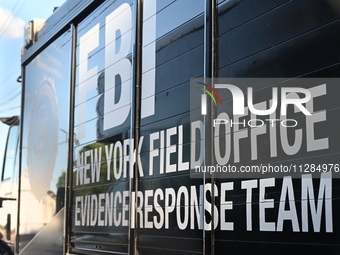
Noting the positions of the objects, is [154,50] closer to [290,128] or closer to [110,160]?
[110,160]

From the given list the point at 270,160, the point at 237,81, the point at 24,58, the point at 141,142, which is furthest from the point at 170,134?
the point at 24,58

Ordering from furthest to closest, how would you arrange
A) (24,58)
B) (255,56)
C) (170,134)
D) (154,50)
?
(24,58) < (154,50) < (170,134) < (255,56)

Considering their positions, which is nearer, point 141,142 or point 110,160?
point 141,142

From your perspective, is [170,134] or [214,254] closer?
[214,254]

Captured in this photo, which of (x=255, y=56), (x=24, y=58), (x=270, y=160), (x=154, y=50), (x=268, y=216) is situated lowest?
(x=268, y=216)

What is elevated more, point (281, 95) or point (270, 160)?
point (281, 95)

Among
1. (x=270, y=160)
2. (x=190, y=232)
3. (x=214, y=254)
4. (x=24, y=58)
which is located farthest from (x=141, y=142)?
(x=24, y=58)

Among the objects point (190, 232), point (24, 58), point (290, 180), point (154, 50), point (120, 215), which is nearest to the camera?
point (290, 180)

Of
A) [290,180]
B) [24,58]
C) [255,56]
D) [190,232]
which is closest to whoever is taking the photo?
[290,180]

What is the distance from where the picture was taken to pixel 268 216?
7.39 ft

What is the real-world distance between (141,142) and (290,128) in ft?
4.25

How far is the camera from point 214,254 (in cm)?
260

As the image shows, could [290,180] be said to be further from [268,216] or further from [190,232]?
[190,232]

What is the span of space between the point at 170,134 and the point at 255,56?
0.74 m
